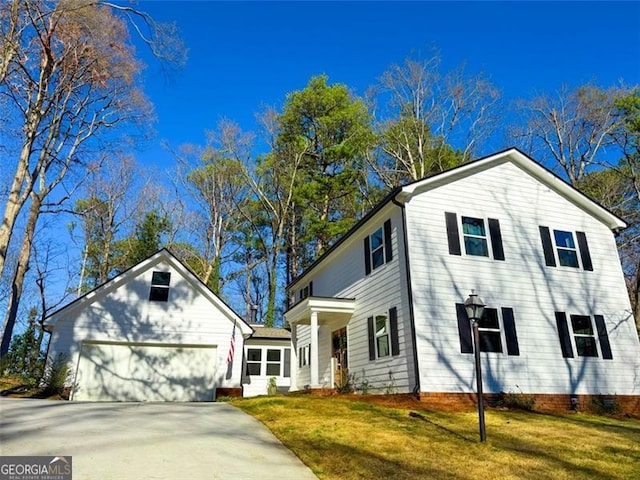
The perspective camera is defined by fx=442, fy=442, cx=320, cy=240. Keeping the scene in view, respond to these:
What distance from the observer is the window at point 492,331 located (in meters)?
11.7

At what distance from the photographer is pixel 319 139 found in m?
28.1

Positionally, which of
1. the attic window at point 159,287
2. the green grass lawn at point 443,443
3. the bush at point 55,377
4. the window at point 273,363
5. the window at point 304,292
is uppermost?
the window at point 304,292

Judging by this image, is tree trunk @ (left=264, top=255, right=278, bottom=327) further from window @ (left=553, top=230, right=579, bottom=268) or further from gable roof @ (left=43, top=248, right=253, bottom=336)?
window @ (left=553, top=230, right=579, bottom=268)

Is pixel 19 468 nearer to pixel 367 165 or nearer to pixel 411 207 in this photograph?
pixel 411 207

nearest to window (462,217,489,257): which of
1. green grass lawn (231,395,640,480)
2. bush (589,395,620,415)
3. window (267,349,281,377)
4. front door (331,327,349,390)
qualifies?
green grass lawn (231,395,640,480)

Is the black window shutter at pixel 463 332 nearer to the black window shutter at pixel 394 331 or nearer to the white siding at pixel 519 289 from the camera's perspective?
the white siding at pixel 519 289

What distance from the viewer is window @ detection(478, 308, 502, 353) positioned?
462 inches

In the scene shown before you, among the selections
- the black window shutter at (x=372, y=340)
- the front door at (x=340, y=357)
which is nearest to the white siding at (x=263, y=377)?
the front door at (x=340, y=357)

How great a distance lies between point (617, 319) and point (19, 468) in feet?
49.7

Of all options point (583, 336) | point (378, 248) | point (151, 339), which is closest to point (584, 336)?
point (583, 336)

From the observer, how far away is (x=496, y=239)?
13.1 metres

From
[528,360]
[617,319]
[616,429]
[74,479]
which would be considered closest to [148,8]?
[74,479]

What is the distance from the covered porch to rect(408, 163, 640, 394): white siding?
3.78 metres

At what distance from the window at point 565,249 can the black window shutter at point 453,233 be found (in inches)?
121
